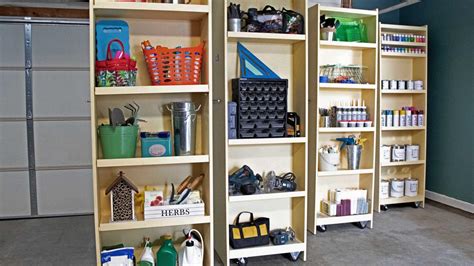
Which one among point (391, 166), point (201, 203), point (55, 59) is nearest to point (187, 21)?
point (201, 203)

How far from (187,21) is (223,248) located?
65.8 inches

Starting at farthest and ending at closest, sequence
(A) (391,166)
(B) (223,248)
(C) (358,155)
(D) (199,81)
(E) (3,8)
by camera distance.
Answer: (A) (391,166) → (E) (3,8) → (C) (358,155) → (B) (223,248) → (D) (199,81)

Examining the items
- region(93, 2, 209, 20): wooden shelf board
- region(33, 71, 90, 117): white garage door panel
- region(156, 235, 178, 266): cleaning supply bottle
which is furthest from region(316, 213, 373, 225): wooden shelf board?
region(33, 71, 90, 117): white garage door panel

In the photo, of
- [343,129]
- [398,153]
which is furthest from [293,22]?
[398,153]

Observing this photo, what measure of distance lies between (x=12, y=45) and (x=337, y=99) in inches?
139

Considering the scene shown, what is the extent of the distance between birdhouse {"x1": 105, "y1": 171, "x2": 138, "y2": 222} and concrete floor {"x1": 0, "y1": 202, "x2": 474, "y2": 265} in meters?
0.92

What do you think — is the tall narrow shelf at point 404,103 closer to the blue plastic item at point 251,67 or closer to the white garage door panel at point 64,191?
the blue plastic item at point 251,67

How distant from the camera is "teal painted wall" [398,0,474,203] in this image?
14.8ft

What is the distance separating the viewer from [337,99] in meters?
4.03

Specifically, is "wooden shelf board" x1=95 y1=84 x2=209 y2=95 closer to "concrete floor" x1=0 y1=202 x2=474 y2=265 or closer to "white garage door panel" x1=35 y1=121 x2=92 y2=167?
"concrete floor" x1=0 y1=202 x2=474 y2=265

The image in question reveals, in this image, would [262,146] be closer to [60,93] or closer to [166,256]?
[166,256]

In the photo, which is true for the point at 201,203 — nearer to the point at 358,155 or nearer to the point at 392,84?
the point at 358,155

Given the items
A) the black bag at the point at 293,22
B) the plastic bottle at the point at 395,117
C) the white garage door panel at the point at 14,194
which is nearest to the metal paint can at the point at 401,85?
the plastic bottle at the point at 395,117

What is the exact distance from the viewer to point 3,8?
4.37 metres
